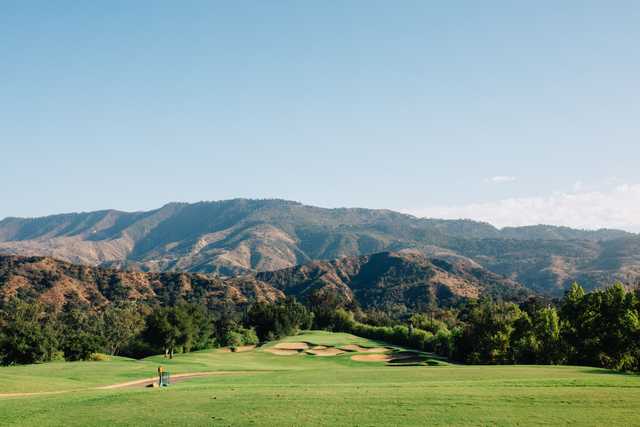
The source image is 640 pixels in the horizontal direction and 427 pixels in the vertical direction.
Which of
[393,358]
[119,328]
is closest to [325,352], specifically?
[393,358]

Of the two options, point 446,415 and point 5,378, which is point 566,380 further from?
point 5,378

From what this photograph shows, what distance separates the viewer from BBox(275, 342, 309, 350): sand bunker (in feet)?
280

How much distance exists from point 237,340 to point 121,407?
81.0 metres

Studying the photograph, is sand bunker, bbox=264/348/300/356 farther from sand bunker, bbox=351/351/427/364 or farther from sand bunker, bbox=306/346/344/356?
sand bunker, bbox=351/351/427/364

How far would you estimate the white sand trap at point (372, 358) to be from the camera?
7156 centimetres

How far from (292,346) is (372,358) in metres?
17.6

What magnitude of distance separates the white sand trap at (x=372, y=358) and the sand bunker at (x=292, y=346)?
1204 cm

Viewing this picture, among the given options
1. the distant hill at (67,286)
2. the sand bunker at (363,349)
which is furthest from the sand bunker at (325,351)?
the distant hill at (67,286)

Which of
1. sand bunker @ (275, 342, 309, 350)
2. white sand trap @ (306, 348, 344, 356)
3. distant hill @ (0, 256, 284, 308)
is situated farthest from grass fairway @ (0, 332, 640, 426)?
distant hill @ (0, 256, 284, 308)

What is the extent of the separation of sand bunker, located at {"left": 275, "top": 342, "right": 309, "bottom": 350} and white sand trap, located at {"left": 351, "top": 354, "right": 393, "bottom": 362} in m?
12.0

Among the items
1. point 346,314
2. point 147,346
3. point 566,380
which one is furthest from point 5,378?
point 346,314

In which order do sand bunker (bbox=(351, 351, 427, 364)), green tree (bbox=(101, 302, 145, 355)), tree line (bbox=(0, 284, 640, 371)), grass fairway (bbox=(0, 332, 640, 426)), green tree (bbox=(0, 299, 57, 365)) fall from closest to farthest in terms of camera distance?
1. grass fairway (bbox=(0, 332, 640, 426))
2. tree line (bbox=(0, 284, 640, 371))
3. green tree (bbox=(0, 299, 57, 365))
4. sand bunker (bbox=(351, 351, 427, 364))
5. green tree (bbox=(101, 302, 145, 355))

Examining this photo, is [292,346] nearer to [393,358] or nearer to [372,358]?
[372,358]

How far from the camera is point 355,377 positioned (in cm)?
3809
